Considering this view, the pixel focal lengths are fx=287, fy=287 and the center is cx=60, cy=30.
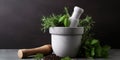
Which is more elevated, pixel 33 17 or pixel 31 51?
pixel 33 17

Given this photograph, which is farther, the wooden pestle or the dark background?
the dark background

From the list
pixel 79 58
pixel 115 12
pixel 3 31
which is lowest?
pixel 79 58

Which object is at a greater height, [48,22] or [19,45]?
[48,22]

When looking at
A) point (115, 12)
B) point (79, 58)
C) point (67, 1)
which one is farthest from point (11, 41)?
point (115, 12)

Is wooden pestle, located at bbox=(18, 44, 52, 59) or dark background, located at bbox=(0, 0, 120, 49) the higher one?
dark background, located at bbox=(0, 0, 120, 49)

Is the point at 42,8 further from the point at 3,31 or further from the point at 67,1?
the point at 3,31

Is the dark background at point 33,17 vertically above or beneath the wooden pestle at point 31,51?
above

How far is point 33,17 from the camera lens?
60.9 inches

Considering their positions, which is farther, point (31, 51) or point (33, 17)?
point (33, 17)

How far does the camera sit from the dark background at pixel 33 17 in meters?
1.54

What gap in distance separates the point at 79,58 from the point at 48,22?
20cm

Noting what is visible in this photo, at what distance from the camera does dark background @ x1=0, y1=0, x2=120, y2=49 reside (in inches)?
60.7

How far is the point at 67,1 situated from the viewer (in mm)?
1549

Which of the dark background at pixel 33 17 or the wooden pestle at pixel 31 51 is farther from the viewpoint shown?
the dark background at pixel 33 17
